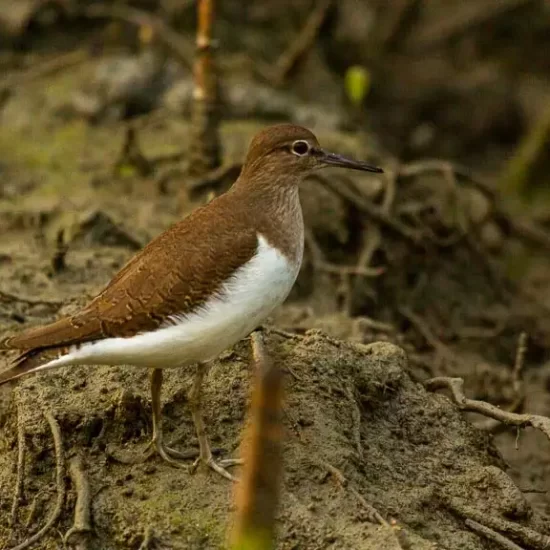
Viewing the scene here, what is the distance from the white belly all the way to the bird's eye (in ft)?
2.84

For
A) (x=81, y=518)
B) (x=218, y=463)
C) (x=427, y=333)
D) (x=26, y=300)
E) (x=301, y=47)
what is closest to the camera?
(x=81, y=518)

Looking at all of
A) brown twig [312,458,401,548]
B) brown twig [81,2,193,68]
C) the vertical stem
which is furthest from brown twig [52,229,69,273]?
brown twig [81,2,193,68]

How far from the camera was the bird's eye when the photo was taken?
17.5 ft

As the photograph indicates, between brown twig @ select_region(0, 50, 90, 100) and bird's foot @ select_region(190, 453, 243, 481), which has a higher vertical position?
brown twig @ select_region(0, 50, 90, 100)

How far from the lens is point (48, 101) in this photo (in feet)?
32.6

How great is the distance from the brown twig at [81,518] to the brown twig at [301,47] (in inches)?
244

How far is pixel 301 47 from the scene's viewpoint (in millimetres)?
10219

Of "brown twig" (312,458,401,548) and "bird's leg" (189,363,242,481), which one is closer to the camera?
"brown twig" (312,458,401,548)

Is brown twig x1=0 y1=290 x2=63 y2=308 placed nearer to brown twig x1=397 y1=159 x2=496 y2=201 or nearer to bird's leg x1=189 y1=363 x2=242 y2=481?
bird's leg x1=189 y1=363 x2=242 y2=481

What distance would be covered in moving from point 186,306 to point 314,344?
0.88 meters

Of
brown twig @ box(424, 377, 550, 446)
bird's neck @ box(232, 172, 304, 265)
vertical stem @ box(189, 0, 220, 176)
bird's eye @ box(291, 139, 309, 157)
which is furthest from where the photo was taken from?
vertical stem @ box(189, 0, 220, 176)

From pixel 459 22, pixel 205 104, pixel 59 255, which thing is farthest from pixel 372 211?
pixel 459 22

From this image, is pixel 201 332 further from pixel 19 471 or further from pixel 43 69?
pixel 43 69

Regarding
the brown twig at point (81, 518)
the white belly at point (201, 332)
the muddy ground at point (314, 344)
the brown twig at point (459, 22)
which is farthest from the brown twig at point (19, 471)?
the brown twig at point (459, 22)
